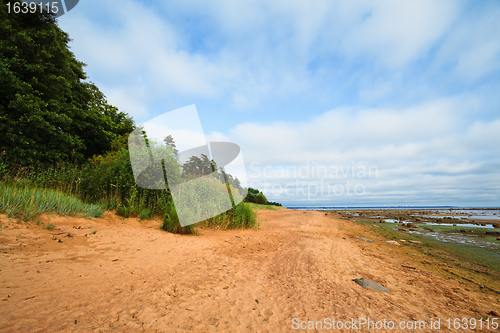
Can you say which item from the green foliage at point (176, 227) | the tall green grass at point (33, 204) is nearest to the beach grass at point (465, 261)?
the green foliage at point (176, 227)

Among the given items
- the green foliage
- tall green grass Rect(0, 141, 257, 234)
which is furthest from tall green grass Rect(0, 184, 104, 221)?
the green foliage

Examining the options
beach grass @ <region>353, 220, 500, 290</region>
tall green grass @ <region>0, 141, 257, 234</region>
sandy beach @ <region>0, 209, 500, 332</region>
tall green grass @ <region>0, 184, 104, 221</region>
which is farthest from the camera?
tall green grass @ <region>0, 141, 257, 234</region>

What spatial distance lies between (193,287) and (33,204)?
544cm

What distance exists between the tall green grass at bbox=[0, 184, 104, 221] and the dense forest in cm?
3

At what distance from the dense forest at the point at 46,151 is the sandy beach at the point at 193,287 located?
79.9 inches

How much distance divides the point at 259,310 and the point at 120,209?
6959 millimetres

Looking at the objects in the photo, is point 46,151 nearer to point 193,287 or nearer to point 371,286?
point 193,287

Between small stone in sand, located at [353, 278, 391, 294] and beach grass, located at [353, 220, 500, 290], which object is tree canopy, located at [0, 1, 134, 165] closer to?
small stone in sand, located at [353, 278, 391, 294]

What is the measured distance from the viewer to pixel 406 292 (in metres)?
3.16

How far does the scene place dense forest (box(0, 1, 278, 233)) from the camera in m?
7.05

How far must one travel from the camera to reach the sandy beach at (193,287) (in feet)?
6.59

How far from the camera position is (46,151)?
10.3 metres

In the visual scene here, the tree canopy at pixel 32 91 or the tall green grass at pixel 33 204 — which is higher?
the tree canopy at pixel 32 91

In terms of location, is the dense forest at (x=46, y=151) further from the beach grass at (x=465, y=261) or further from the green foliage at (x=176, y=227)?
the beach grass at (x=465, y=261)
